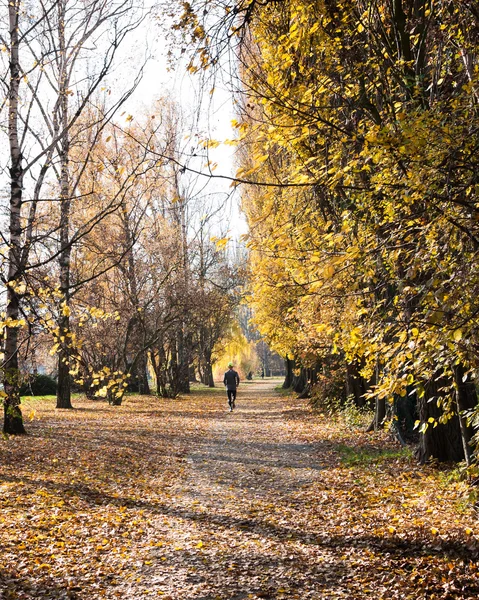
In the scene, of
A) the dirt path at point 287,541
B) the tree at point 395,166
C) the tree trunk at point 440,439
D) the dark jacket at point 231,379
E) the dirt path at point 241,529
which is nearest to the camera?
the tree at point 395,166

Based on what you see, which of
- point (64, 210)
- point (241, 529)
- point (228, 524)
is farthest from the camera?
point (64, 210)

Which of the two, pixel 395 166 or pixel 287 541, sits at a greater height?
pixel 395 166

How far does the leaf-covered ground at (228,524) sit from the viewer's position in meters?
4.91

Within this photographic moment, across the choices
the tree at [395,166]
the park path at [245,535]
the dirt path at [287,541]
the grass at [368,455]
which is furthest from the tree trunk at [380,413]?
the tree at [395,166]

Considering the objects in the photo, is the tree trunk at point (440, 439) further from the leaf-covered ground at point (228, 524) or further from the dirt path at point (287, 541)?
the dirt path at point (287, 541)

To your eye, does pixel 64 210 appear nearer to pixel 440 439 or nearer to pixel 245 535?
pixel 440 439

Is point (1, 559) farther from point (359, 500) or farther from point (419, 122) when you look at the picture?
point (419, 122)

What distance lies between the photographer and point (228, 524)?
6.74 meters

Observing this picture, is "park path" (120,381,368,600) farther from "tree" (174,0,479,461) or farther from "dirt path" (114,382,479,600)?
"tree" (174,0,479,461)

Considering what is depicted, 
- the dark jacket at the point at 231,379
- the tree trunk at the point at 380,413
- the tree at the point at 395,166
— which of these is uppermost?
the tree at the point at 395,166

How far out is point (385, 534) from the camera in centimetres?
600

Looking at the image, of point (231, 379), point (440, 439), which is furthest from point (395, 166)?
point (231, 379)

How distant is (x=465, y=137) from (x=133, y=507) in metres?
5.89

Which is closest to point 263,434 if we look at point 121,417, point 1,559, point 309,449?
point 309,449
